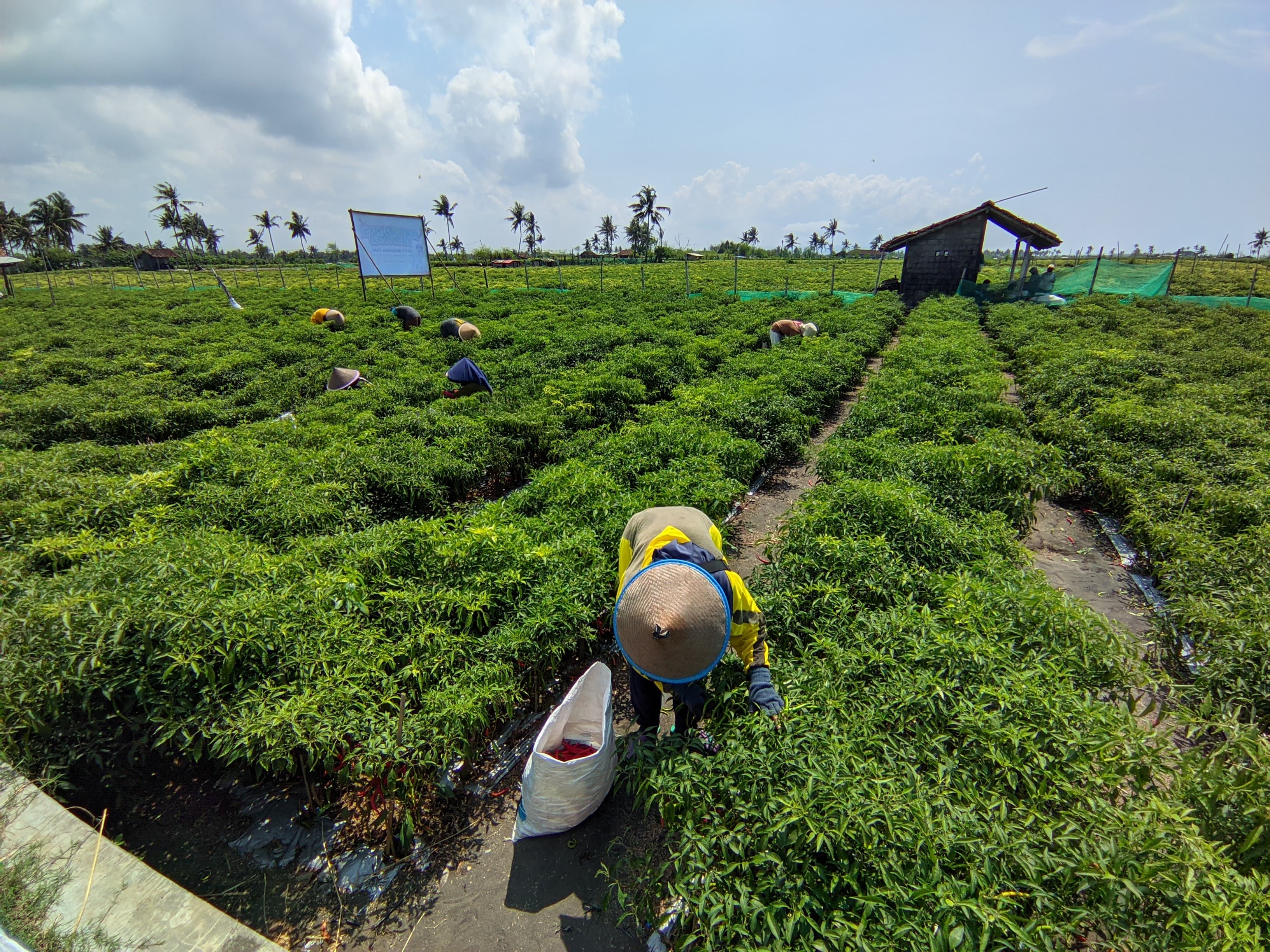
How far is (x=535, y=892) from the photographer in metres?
3.02

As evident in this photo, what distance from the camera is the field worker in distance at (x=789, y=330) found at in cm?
1580

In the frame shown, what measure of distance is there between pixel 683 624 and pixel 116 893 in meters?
3.19

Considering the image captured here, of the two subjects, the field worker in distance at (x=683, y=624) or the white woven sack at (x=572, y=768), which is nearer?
the field worker in distance at (x=683, y=624)

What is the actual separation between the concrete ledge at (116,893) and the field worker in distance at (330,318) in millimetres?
18126

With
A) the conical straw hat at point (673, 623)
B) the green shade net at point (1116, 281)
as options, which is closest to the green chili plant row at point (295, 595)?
the conical straw hat at point (673, 623)

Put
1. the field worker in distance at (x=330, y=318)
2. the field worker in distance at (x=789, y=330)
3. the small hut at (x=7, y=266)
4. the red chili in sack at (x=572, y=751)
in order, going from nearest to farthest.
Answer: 1. the red chili in sack at (x=572, y=751)
2. the field worker in distance at (x=789, y=330)
3. the field worker in distance at (x=330, y=318)
4. the small hut at (x=7, y=266)

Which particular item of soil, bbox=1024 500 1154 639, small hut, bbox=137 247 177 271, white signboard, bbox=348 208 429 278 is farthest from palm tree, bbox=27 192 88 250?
soil, bbox=1024 500 1154 639

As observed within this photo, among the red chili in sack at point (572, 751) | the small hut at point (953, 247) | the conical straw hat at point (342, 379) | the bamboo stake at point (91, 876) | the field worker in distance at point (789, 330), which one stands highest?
the small hut at point (953, 247)

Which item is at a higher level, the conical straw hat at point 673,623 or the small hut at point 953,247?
the small hut at point 953,247

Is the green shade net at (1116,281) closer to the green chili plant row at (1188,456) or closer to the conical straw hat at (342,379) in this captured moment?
the green chili plant row at (1188,456)

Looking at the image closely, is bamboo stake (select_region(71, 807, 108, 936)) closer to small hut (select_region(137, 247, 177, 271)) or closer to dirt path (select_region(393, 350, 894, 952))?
dirt path (select_region(393, 350, 894, 952))

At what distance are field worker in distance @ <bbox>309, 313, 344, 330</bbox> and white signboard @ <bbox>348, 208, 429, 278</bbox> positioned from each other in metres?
4.93

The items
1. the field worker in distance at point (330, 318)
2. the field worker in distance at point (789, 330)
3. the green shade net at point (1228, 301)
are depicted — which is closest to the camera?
the field worker in distance at point (789, 330)

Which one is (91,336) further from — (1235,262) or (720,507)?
(1235,262)
